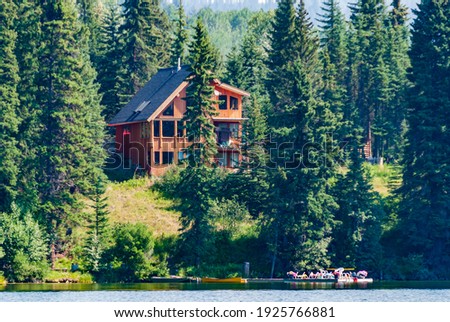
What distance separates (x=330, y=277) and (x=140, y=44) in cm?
4033

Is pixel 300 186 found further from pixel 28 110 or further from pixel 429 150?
pixel 28 110

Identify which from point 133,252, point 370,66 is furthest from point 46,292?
point 370,66

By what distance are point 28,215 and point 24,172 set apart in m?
5.51

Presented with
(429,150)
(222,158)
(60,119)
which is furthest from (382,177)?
(60,119)

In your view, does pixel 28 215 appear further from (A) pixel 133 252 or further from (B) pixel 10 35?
(B) pixel 10 35

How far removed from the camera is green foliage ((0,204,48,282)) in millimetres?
73812

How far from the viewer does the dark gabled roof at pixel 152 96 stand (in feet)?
318

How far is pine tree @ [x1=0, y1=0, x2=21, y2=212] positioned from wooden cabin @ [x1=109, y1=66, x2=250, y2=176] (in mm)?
15782

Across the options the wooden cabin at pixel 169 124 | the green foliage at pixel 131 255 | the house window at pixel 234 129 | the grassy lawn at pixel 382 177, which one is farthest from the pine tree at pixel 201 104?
the grassy lawn at pixel 382 177

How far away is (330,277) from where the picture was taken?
7650cm

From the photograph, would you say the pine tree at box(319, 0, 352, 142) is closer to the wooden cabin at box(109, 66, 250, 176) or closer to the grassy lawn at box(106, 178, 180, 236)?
the wooden cabin at box(109, 66, 250, 176)

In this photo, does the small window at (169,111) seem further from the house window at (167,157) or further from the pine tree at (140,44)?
the pine tree at (140,44)

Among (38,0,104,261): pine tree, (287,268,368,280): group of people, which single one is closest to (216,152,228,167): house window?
(38,0,104,261): pine tree

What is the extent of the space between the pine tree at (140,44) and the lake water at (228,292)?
40254 mm
